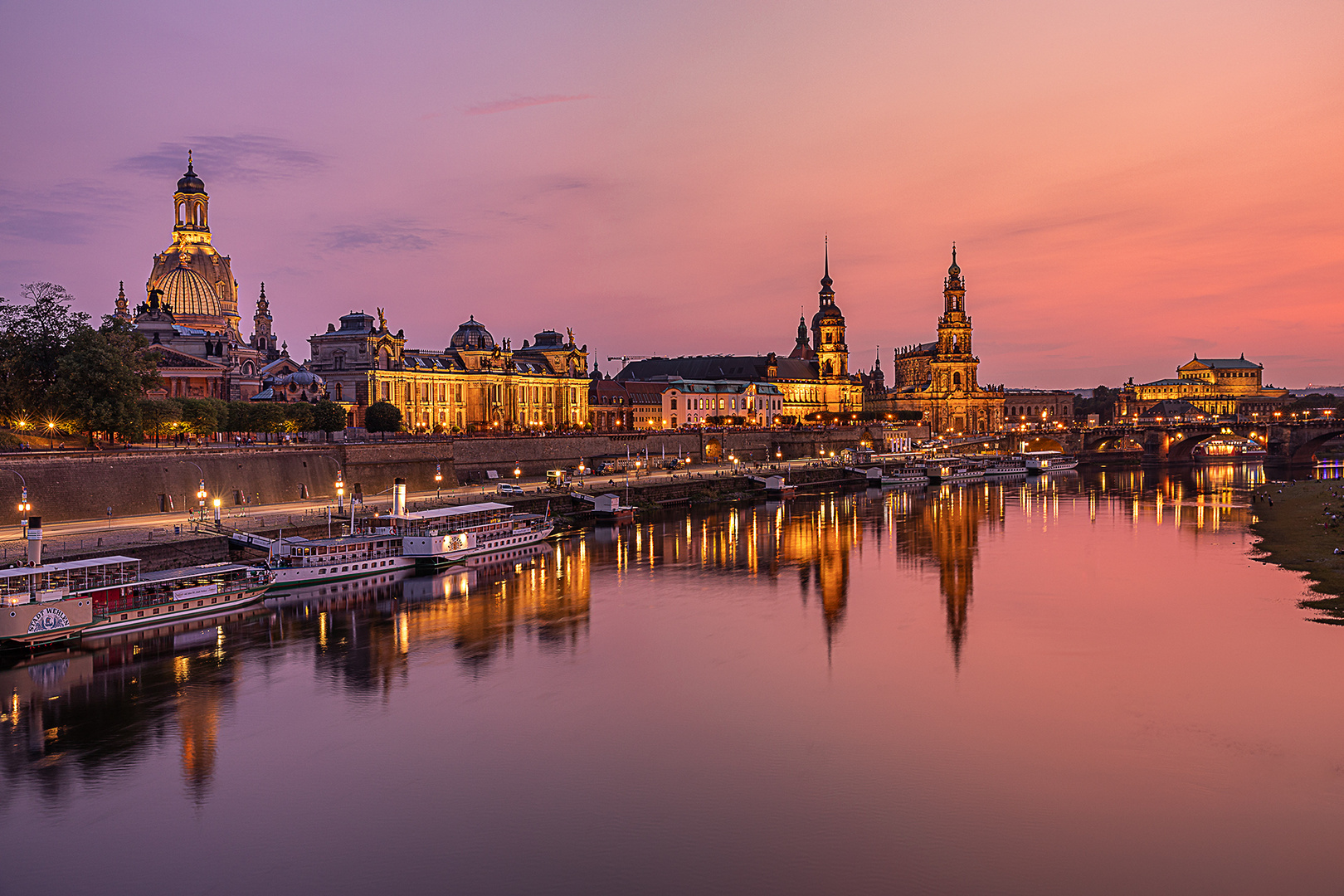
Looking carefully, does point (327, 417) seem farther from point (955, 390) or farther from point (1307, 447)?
point (955, 390)

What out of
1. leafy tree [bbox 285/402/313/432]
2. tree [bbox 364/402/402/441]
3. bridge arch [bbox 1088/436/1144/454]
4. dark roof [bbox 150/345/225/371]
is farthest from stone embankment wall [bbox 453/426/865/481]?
bridge arch [bbox 1088/436/1144/454]

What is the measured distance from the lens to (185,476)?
185 feet

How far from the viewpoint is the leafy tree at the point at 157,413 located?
2309 inches

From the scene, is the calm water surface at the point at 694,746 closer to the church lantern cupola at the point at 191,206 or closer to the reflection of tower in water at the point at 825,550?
the reflection of tower in water at the point at 825,550

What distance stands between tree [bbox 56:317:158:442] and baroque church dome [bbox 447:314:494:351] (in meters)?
69.1

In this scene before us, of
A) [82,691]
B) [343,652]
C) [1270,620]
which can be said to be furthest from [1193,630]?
[82,691]

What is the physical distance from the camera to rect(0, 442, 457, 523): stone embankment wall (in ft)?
162

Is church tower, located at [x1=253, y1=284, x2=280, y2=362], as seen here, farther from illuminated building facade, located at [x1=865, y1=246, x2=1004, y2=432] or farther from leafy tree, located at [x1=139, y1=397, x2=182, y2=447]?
illuminated building facade, located at [x1=865, y1=246, x2=1004, y2=432]

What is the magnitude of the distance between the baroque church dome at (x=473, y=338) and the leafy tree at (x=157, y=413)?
210 feet

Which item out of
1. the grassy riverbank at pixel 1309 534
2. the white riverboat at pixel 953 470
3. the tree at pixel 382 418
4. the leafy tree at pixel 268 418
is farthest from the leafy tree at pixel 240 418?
the white riverboat at pixel 953 470

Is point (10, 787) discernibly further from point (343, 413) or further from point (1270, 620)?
point (343, 413)

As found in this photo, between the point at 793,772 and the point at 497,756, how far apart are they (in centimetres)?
689

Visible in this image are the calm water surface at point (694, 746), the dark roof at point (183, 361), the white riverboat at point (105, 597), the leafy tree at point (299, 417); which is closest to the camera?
the calm water surface at point (694, 746)

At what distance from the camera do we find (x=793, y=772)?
79.3ft
